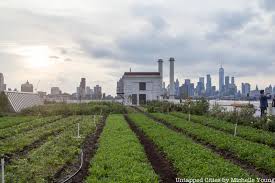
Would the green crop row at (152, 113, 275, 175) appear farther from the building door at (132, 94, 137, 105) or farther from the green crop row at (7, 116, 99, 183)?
the building door at (132, 94, 137, 105)

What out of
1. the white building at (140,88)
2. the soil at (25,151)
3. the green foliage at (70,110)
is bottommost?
the soil at (25,151)

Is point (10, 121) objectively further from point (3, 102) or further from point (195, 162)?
point (195, 162)

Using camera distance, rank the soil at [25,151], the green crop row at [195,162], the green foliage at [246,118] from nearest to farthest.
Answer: the green crop row at [195,162], the soil at [25,151], the green foliage at [246,118]

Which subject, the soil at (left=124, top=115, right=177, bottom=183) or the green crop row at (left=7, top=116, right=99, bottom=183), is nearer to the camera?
the green crop row at (left=7, top=116, right=99, bottom=183)

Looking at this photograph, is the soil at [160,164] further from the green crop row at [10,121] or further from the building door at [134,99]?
the building door at [134,99]

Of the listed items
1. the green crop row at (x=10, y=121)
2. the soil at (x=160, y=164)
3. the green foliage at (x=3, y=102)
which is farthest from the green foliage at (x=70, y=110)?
the soil at (x=160, y=164)

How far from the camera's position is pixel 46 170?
36.2 ft

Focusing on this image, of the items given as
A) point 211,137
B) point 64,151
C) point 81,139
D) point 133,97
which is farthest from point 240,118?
point 133,97

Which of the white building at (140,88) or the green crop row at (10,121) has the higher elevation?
the white building at (140,88)

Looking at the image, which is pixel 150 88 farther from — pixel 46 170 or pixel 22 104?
pixel 46 170

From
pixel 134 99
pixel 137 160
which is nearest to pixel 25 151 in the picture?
pixel 137 160

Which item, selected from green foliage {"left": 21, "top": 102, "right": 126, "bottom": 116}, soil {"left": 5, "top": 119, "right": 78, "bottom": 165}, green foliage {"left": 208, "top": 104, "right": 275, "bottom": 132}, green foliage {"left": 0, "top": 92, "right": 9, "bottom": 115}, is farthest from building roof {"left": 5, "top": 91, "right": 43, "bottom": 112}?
soil {"left": 5, "top": 119, "right": 78, "bottom": 165}

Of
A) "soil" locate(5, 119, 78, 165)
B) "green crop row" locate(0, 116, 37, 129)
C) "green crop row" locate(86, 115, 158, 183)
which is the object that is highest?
"green crop row" locate(0, 116, 37, 129)

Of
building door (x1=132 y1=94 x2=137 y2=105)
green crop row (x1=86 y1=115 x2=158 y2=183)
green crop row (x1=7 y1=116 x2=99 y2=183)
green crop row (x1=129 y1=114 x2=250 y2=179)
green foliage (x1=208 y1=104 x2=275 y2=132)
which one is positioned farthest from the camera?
building door (x1=132 y1=94 x2=137 y2=105)
